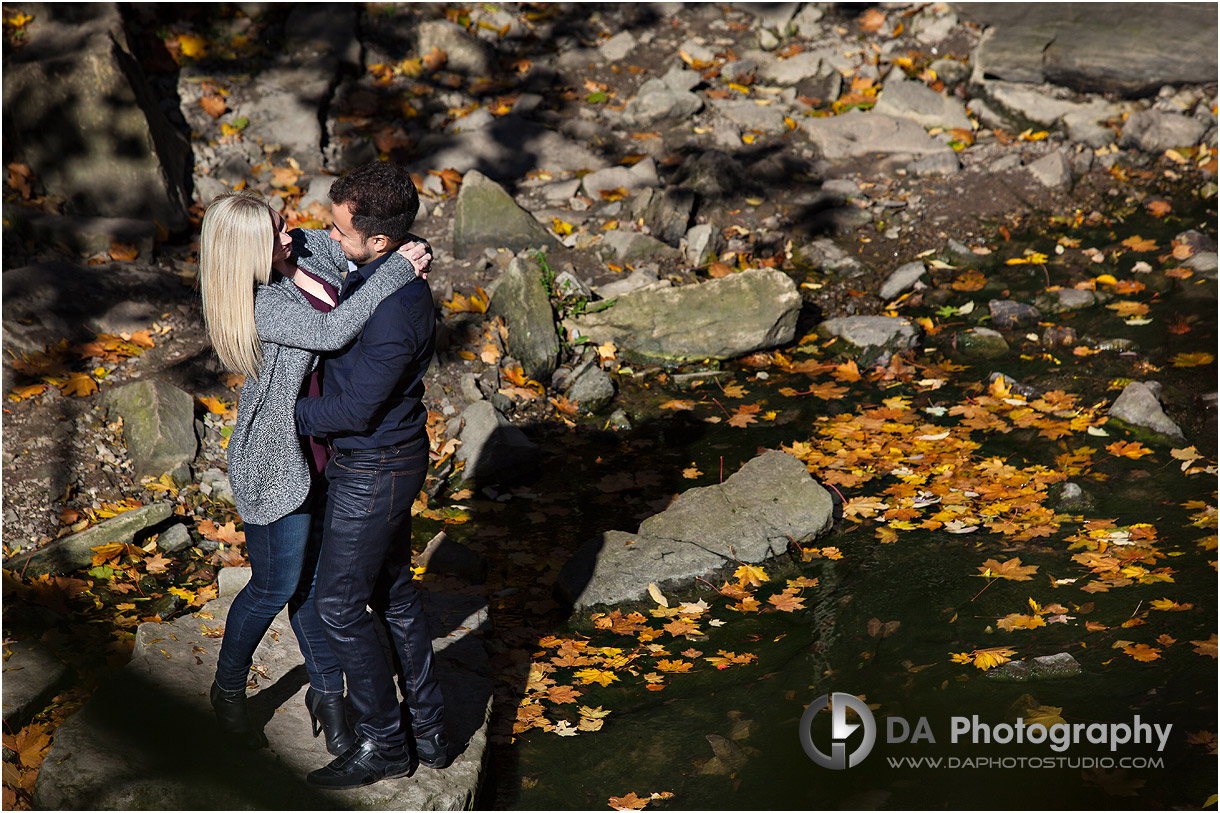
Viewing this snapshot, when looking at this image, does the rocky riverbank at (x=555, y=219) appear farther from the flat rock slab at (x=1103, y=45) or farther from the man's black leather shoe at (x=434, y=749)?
the man's black leather shoe at (x=434, y=749)

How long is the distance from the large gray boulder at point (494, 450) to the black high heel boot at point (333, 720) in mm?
2600

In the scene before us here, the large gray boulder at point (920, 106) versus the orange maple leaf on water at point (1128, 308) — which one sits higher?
the large gray boulder at point (920, 106)

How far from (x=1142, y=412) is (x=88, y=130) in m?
8.24

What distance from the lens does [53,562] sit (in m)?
4.85

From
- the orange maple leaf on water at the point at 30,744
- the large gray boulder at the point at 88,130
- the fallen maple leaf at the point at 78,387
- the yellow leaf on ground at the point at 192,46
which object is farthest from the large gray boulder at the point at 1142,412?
the yellow leaf on ground at the point at 192,46

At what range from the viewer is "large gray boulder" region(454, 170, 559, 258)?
774cm

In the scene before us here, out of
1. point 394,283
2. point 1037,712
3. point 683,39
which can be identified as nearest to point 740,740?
point 1037,712

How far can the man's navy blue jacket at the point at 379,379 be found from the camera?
2795mm

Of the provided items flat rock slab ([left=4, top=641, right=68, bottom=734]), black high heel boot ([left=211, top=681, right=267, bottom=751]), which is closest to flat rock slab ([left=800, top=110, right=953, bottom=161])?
black high heel boot ([left=211, top=681, right=267, bottom=751])

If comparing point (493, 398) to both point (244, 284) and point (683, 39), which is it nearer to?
point (244, 284)

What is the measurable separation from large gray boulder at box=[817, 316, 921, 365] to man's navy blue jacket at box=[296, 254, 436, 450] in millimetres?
4732

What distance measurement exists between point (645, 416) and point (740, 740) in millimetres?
3094

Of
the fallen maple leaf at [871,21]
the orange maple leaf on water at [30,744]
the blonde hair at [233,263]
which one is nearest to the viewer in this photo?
the blonde hair at [233,263]

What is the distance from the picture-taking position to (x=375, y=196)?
2.79m
